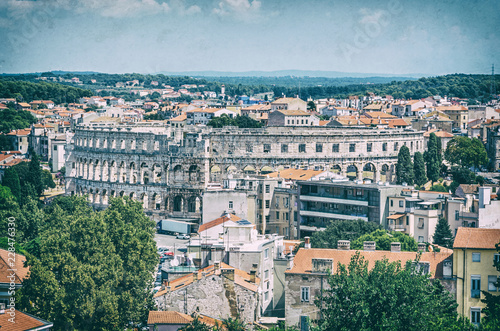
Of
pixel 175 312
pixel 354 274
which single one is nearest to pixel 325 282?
pixel 354 274

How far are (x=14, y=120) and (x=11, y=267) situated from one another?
126795 mm

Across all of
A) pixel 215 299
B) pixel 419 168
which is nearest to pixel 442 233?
pixel 215 299

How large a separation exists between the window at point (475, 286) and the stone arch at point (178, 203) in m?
54.1

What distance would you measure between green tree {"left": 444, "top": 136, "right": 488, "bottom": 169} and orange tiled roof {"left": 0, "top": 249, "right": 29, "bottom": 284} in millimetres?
67913

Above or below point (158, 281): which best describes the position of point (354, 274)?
above

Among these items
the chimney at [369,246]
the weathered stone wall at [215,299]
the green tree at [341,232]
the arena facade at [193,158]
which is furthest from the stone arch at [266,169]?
the weathered stone wall at [215,299]

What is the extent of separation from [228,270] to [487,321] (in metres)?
10.9

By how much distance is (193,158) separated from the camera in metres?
94.5

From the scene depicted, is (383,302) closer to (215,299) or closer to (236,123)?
(215,299)

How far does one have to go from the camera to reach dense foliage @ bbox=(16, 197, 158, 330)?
43.2 meters

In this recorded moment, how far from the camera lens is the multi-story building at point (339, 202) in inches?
2741

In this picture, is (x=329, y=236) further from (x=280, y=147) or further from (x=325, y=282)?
(x=280, y=147)

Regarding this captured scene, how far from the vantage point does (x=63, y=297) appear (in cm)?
4359

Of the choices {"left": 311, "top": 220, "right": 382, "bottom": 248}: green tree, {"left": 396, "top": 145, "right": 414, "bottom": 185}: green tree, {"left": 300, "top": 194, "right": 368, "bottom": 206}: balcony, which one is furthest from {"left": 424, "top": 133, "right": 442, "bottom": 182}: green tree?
{"left": 311, "top": 220, "right": 382, "bottom": 248}: green tree
